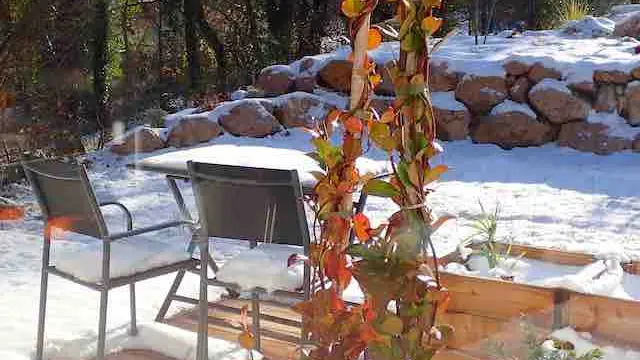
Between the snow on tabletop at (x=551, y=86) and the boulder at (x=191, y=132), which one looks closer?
the snow on tabletop at (x=551, y=86)

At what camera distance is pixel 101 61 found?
6930 millimetres

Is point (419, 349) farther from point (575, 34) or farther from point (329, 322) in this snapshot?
point (575, 34)

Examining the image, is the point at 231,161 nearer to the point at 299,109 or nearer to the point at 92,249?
the point at 92,249

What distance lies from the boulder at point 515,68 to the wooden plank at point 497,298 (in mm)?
3800

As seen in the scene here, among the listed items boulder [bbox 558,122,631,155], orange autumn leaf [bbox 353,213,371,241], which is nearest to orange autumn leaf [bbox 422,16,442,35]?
orange autumn leaf [bbox 353,213,371,241]

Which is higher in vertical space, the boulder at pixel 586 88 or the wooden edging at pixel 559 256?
the boulder at pixel 586 88

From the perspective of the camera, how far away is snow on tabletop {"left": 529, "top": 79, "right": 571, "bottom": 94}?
5.34m

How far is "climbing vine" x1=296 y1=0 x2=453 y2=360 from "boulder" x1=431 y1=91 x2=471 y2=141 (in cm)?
463

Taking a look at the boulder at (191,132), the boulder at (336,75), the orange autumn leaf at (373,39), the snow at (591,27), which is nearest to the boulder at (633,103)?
the snow at (591,27)

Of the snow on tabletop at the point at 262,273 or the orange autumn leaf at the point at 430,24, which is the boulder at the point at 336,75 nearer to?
the snow on tabletop at the point at 262,273

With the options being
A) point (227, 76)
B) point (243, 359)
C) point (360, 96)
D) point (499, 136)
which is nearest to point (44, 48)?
point (227, 76)

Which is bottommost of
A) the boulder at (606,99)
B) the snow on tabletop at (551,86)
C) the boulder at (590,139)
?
the boulder at (590,139)

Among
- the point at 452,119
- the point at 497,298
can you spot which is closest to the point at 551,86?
the point at 452,119

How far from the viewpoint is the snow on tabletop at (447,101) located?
5531mm
